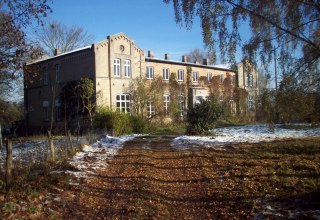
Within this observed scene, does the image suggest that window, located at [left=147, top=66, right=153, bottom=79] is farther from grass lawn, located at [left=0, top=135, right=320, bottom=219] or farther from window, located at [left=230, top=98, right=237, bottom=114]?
grass lawn, located at [left=0, top=135, right=320, bottom=219]

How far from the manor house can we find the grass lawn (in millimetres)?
15620

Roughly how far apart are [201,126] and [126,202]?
1489 centimetres

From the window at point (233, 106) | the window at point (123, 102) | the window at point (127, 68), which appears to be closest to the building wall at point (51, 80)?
the window at point (123, 102)

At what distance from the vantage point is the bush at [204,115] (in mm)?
21938

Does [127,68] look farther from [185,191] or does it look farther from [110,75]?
[185,191]

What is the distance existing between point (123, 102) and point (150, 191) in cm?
2428

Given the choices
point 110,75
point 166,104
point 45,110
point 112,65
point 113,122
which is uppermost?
point 112,65

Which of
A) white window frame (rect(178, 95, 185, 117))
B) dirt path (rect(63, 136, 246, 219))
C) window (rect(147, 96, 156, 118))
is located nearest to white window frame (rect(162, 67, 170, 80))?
white window frame (rect(178, 95, 185, 117))

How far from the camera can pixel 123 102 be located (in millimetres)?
32438

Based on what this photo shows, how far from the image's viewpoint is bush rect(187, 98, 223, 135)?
21938 mm

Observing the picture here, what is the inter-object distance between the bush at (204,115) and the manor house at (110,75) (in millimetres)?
5154

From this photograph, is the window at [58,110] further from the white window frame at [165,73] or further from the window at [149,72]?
the white window frame at [165,73]

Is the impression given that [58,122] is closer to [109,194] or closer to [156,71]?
[156,71]

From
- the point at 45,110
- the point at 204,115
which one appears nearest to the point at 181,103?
the point at 45,110
